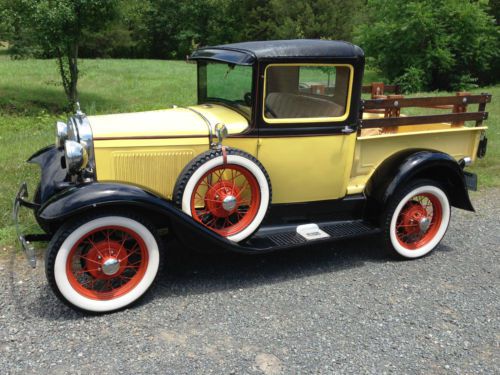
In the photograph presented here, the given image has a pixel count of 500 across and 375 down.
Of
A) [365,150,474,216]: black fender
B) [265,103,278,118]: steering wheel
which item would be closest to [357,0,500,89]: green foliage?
[365,150,474,216]: black fender

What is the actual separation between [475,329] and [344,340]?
0.92 meters

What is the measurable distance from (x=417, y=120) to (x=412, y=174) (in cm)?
52

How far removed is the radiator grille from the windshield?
0.62m

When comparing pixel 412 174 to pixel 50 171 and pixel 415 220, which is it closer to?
pixel 415 220

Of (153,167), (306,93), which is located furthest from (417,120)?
(153,167)

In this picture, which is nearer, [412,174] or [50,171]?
[50,171]

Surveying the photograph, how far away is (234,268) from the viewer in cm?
379

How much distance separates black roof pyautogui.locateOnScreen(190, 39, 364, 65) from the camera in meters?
3.36

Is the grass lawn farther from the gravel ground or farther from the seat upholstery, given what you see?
the seat upholstery

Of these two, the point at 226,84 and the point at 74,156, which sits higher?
the point at 226,84

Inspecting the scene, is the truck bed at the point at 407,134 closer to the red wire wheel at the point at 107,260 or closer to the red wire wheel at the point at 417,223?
the red wire wheel at the point at 417,223

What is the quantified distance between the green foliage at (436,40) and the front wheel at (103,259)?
57.9ft

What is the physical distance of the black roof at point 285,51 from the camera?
132 inches

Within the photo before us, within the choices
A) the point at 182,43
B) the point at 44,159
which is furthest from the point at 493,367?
the point at 182,43
